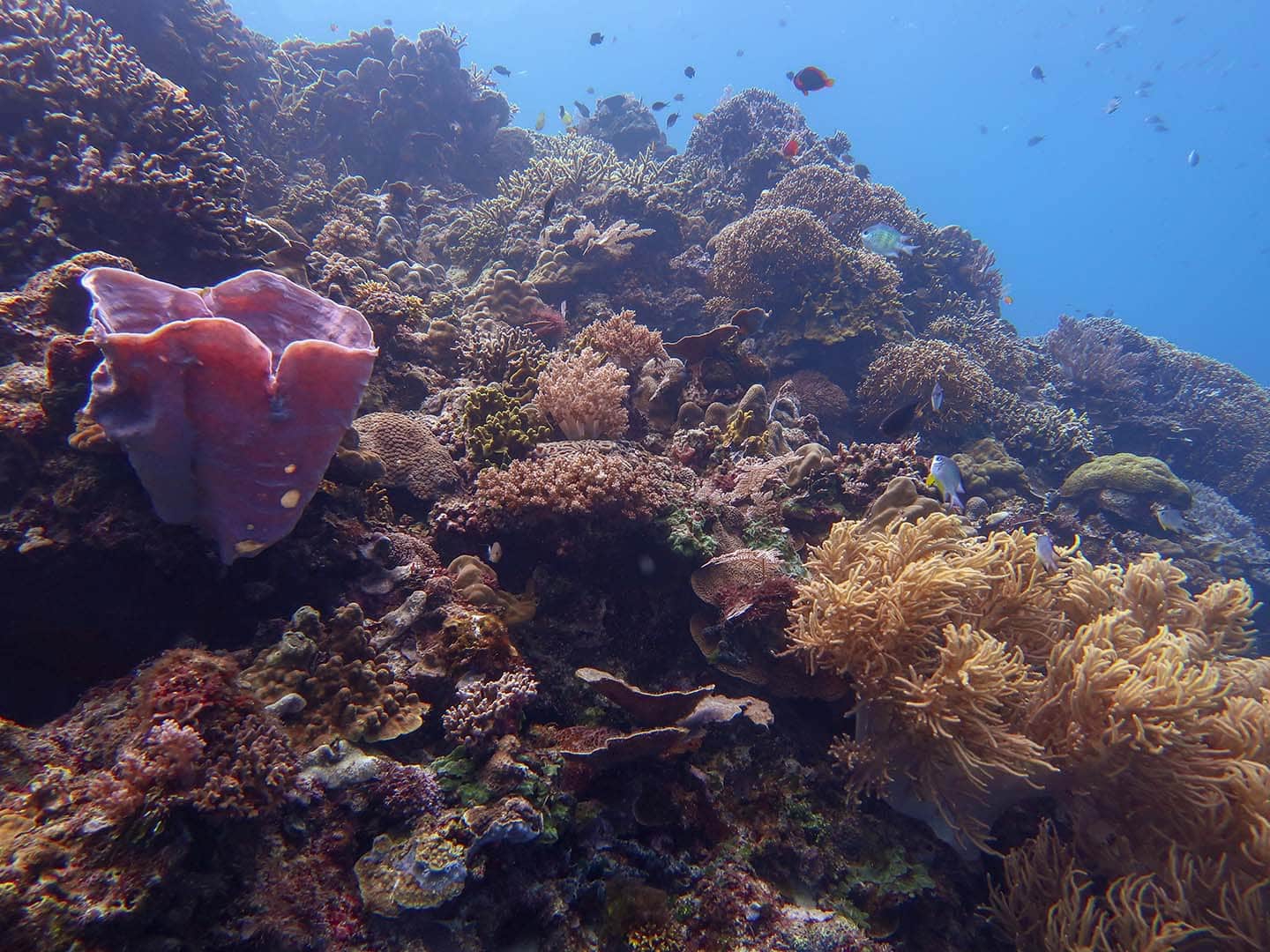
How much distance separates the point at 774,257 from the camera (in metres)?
9.88

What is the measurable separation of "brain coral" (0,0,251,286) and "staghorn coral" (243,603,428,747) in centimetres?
390

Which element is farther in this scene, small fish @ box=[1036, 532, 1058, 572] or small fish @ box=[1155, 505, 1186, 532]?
small fish @ box=[1155, 505, 1186, 532]

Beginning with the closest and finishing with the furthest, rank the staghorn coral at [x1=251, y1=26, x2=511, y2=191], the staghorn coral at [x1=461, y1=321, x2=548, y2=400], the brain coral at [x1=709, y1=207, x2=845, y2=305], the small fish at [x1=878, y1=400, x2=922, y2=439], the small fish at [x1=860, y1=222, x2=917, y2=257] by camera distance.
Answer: the small fish at [x1=878, y1=400, x2=922, y2=439] → the staghorn coral at [x1=461, y1=321, x2=548, y2=400] → the brain coral at [x1=709, y1=207, x2=845, y2=305] → the small fish at [x1=860, y1=222, x2=917, y2=257] → the staghorn coral at [x1=251, y1=26, x2=511, y2=191]

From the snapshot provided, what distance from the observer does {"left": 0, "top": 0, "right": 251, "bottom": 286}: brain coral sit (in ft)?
16.0

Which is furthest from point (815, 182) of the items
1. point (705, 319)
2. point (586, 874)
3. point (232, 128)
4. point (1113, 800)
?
point (586, 874)

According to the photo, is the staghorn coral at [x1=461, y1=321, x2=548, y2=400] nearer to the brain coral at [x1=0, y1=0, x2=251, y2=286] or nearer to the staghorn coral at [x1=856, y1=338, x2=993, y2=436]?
the brain coral at [x1=0, y1=0, x2=251, y2=286]

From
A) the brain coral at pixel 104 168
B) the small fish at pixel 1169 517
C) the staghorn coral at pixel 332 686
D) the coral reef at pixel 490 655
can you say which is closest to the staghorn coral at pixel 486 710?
Answer: the coral reef at pixel 490 655

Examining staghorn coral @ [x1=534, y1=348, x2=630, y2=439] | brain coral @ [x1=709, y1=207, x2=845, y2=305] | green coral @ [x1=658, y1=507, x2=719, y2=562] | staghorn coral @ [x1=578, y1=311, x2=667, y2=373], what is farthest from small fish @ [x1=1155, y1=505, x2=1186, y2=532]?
staghorn coral @ [x1=534, y1=348, x2=630, y2=439]

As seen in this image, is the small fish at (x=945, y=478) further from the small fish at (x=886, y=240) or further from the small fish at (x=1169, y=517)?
the small fish at (x=886, y=240)

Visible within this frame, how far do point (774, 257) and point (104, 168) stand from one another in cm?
859

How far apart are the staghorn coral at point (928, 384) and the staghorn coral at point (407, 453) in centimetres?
713

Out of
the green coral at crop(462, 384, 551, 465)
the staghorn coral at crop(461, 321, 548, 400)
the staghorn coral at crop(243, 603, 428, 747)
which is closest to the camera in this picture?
the staghorn coral at crop(243, 603, 428, 747)

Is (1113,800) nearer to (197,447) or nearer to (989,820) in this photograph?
(989,820)

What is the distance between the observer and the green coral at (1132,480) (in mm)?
9906
